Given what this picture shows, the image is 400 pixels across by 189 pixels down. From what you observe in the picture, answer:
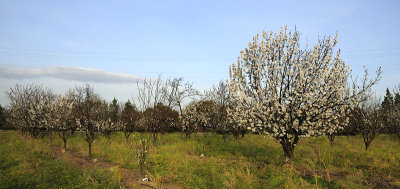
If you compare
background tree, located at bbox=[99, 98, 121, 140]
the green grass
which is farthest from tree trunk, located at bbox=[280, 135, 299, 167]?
background tree, located at bbox=[99, 98, 121, 140]

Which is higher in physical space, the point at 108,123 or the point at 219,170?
the point at 108,123

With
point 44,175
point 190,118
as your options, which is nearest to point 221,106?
point 190,118

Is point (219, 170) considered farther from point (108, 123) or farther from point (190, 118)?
point (108, 123)

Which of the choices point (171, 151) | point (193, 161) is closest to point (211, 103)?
point (171, 151)

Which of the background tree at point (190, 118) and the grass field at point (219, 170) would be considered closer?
the grass field at point (219, 170)

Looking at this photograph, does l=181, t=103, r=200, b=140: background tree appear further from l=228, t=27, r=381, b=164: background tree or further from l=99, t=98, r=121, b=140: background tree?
l=228, t=27, r=381, b=164: background tree

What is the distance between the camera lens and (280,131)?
10.6m

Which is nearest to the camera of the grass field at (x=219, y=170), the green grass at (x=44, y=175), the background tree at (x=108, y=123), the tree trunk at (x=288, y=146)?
the grass field at (x=219, y=170)

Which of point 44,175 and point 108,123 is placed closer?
point 44,175

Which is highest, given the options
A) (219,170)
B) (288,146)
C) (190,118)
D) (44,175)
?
(190,118)

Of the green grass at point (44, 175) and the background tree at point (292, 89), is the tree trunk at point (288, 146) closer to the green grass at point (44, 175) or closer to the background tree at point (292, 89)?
the background tree at point (292, 89)

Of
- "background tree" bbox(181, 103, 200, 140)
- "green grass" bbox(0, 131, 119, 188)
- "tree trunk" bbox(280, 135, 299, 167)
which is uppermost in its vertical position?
"background tree" bbox(181, 103, 200, 140)

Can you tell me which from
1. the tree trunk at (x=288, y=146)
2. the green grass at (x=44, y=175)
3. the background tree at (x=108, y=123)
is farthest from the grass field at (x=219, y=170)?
the background tree at (x=108, y=123)

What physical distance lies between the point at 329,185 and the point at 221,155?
7.53 meters
